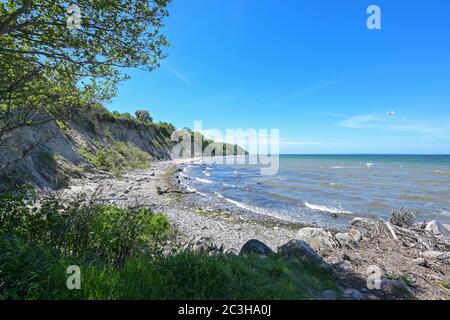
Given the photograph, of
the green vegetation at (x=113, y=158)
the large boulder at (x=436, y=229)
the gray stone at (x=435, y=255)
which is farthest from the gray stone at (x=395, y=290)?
the green vegetation at (x=113, y=158)

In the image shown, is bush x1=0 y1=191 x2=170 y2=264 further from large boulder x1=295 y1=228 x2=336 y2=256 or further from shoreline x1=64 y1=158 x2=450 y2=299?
large boulder x1=295 y1=228 x2=336 y2=256

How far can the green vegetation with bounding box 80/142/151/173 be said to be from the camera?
1085 inches

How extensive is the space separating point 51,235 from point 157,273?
272 centimetres

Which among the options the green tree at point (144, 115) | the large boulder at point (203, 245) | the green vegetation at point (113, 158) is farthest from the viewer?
the green tree at point (144, 115)

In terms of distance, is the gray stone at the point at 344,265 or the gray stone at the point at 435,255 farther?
the gray stone at the point at 435,255

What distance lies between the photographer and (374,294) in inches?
216

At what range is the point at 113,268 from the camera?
448 cm

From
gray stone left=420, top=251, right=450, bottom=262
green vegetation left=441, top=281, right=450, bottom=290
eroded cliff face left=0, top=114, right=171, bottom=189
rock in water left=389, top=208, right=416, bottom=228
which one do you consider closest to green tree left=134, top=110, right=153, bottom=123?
eroded cliff face left=0, top=114, right=171, bottom=189

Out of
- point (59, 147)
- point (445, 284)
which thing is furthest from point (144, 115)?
point (445, 284)

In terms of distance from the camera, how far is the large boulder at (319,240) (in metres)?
8.53

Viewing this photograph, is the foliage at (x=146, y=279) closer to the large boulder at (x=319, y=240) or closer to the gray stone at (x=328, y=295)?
the gray stone at (x=328, y=295)

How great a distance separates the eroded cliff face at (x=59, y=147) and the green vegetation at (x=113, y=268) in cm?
155
